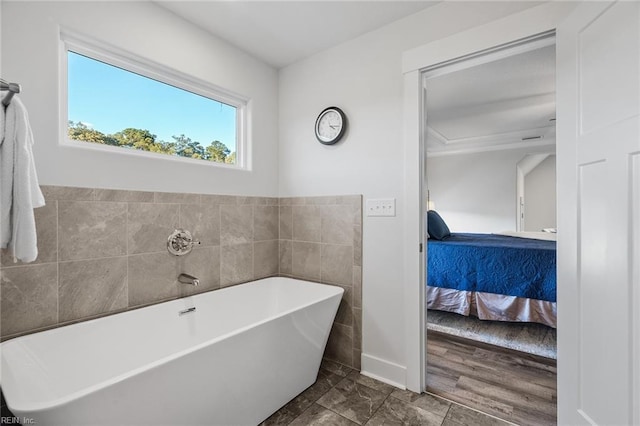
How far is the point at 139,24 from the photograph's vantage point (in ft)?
6.05

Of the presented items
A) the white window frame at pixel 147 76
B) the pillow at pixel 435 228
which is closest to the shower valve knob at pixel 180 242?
the white window frame at pixel 147 76

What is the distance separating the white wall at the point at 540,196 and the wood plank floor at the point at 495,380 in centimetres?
470

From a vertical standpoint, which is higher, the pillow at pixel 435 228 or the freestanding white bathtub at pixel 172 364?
the pillow at pixel 435 228

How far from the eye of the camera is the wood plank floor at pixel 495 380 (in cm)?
177

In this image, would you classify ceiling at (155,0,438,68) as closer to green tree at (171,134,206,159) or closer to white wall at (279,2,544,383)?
white wall at (279,2,544,383)

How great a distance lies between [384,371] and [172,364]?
1.48m

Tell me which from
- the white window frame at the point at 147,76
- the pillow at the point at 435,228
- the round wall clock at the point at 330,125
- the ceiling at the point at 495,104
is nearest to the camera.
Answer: the white window frame at the point at 147,76

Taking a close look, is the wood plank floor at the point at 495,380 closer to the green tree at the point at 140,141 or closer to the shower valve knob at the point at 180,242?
the shower valve knob at the point at 180,242

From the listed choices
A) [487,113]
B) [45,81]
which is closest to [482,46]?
[45,81]

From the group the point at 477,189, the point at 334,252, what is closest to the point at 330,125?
the point at 334,252

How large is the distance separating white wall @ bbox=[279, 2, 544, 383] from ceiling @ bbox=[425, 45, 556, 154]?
2.49 ft

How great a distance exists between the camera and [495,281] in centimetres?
295

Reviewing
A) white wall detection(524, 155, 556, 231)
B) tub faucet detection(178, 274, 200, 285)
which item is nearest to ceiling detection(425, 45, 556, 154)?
white wall detection(524, 155, 556, 231)

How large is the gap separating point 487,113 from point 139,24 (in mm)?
4171
